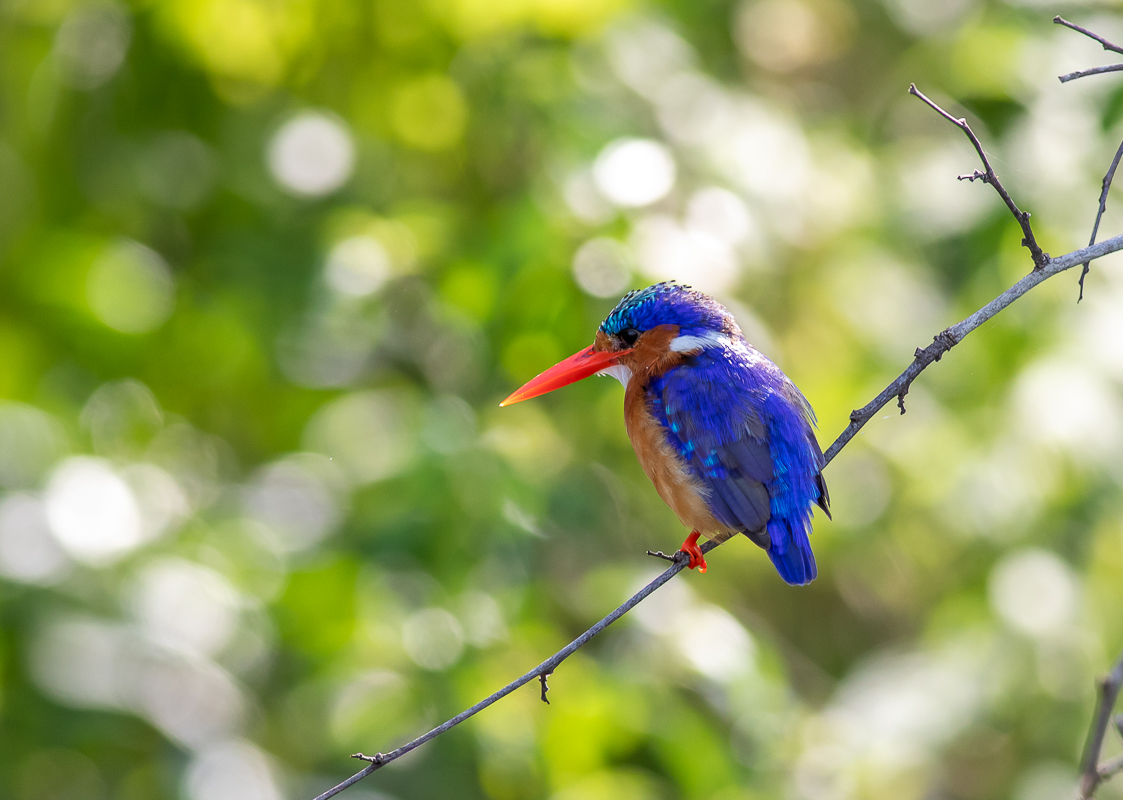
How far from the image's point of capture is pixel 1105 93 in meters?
2.88

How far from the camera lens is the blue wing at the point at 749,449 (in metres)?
2.08

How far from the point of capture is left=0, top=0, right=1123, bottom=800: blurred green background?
8.63ft

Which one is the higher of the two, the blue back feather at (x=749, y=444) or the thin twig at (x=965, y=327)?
the blue back feather at (x=749, y=444)

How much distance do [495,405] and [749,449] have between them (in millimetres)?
1054

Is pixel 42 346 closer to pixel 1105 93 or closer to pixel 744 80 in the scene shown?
pixel 744 80

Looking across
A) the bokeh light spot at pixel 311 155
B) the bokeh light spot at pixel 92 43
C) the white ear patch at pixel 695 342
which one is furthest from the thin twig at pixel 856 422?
the bokeh light spot at pixel 92 43

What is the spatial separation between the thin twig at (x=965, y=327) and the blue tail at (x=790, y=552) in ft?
0.81

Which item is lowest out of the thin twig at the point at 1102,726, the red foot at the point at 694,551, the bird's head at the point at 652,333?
the thin twig at the point at 1102,726

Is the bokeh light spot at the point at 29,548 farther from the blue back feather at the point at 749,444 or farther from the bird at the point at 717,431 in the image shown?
the blue back feather at the point at 749,444

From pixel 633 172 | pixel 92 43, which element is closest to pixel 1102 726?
pixel 633 172

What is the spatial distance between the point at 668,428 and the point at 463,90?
1709 millimetres

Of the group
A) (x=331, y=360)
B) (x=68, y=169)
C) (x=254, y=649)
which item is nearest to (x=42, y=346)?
(x=68, y=169)

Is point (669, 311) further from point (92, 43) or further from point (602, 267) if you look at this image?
point (92, 43)

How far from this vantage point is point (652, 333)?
2.39 meters
